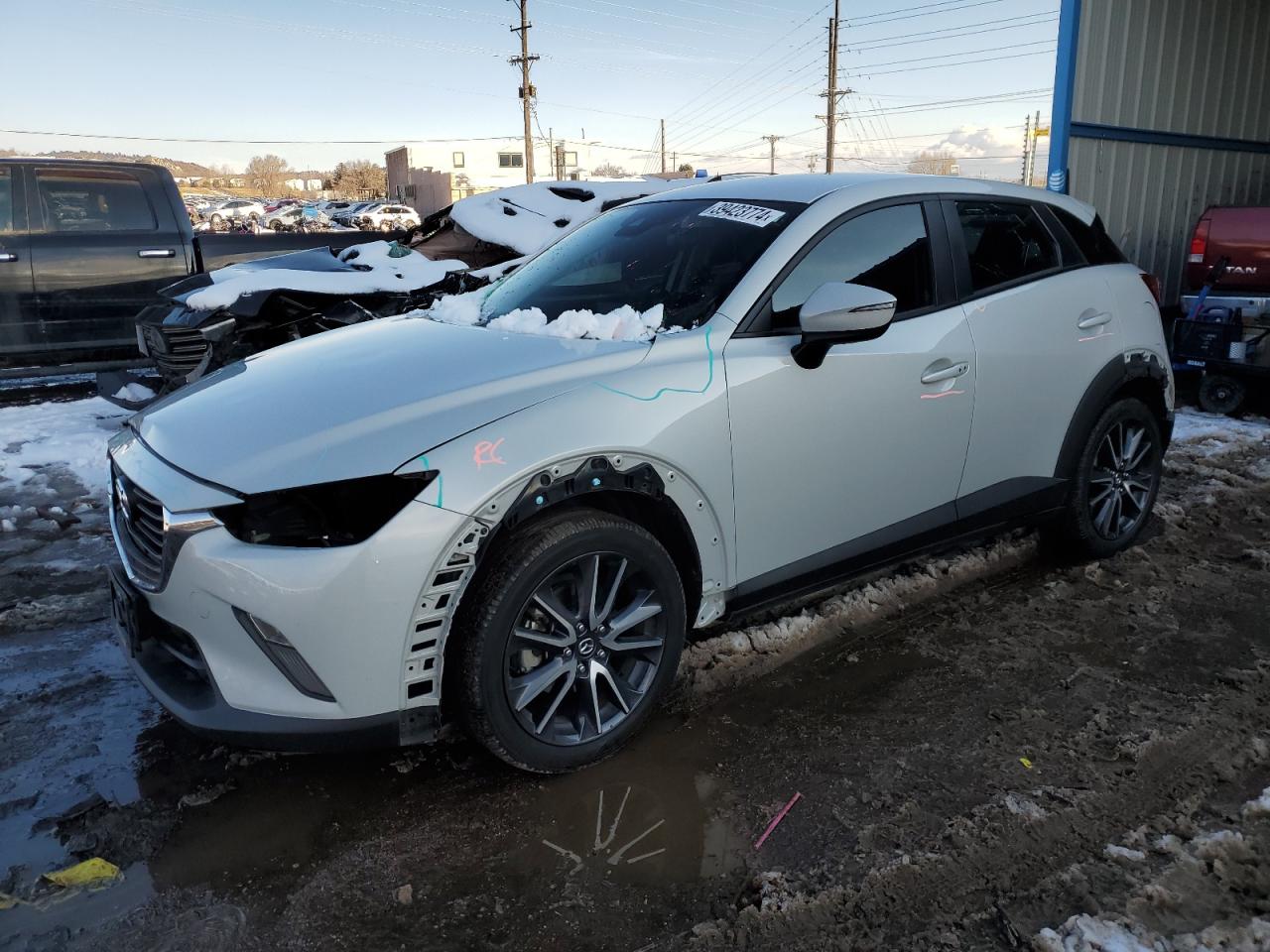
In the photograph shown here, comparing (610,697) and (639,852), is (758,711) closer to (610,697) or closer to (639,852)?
(610,697)

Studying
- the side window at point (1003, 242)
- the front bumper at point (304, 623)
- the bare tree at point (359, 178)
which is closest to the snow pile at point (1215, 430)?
the side window at point (1003, 242)

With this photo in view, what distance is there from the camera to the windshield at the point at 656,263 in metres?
3.12

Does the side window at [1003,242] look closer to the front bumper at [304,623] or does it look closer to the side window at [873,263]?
the side window at [873,263]

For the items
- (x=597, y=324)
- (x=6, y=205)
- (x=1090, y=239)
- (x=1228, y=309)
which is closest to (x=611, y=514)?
Answer: (x=597, y=324)

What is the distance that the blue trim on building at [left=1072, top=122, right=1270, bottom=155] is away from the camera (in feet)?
27.9

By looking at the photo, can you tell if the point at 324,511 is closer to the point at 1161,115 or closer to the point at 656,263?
the point at 656,263

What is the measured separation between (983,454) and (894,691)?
1.03m

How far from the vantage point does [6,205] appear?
24.2 feet

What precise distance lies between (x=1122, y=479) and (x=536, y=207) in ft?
18.1

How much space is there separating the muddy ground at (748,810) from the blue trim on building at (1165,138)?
6218 mm

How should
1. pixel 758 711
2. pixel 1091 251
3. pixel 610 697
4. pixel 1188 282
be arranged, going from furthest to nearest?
pixel 1188 282 → pixel 1091 251 → pixel 758 711 → pixel 610 697

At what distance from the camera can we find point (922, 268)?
11.4ft

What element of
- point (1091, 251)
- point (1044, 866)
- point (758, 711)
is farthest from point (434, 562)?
point (1091, 251)

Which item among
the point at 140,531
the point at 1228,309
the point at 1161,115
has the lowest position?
the point at 140,531
